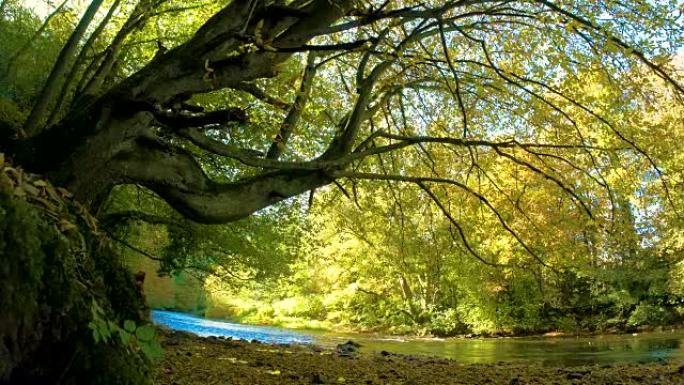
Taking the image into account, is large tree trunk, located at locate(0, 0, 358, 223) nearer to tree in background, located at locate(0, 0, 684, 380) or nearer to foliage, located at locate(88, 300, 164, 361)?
tree in background, located at locate(0, 0, 684, 380)

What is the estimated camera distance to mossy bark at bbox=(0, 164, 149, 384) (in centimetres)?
193

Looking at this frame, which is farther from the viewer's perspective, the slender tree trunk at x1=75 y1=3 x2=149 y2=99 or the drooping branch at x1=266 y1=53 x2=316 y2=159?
the slender tree trunk at x1=75 y1=3 x2=149 y2=99

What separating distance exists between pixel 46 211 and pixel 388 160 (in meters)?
8.03

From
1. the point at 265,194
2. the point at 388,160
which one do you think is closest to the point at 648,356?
the point at 388,160

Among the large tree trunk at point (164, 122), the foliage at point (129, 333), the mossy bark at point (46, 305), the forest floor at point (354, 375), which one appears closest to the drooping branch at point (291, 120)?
the large tree trunk at point (164, 122)

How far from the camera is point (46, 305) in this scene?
6.77 ft

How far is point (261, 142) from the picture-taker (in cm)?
1127

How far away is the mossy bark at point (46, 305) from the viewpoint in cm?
193

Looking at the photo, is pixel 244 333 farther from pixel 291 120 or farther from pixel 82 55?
pixel 291 120

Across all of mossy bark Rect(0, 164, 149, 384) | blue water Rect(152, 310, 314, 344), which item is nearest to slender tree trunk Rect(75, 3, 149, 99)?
mossy bark Rect(0, 164, 149, 384)

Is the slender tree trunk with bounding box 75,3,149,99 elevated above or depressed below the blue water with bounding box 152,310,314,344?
above

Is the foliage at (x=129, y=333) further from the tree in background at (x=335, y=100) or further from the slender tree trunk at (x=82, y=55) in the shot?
the slender tree trunk at (x=82, y=55)

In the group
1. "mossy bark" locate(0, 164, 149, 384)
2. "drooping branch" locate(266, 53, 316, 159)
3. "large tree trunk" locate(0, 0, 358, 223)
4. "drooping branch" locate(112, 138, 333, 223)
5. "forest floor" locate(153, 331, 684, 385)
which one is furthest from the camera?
"drooping branch" locate(266, 53, 316, 159)

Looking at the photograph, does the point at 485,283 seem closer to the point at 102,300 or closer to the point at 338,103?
the point at 338,103
